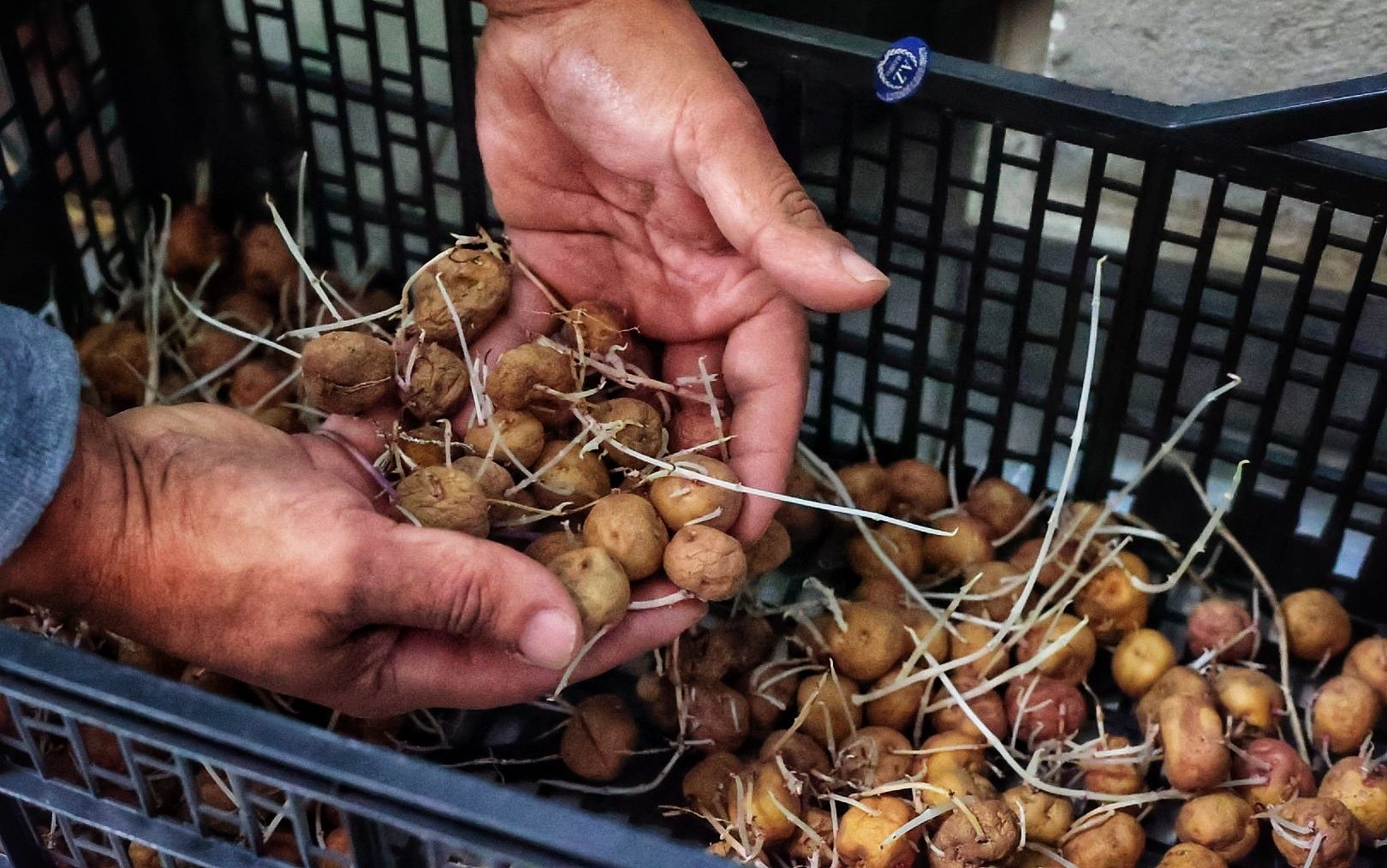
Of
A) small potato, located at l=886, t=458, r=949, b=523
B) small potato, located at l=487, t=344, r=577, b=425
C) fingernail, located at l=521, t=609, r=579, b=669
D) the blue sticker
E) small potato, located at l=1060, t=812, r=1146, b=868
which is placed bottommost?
small potato, located at l=1060, t=812, r=1146, b=868

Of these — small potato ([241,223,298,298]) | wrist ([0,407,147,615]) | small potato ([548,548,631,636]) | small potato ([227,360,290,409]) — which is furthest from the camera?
small potato ([241,223,298,298])

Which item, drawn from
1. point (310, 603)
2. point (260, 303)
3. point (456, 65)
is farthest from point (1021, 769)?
Answer: point (260, 303)

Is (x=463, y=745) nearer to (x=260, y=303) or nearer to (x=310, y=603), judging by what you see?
(x=310, y=603)

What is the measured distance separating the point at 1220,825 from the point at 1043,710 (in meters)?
0.18

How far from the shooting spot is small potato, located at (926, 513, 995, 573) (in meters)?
1.50

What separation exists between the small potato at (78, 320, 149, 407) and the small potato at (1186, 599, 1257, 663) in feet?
3.58

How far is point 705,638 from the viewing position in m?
1.37

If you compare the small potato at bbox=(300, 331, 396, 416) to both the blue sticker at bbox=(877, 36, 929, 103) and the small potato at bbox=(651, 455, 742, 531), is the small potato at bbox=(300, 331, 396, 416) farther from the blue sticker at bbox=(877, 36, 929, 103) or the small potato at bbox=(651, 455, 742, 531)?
the blue sticker at bbox=(877, 36, 929, 103)

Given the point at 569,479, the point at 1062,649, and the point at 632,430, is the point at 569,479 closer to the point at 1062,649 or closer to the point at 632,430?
the point at 632,430

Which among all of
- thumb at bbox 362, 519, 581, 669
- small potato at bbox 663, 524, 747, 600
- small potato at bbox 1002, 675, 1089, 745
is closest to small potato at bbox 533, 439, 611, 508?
small potato at bbox 663, 524, 747, 600

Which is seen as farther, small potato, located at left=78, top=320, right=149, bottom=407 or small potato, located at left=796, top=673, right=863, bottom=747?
small potato, located at left=78, top=320, right=149, bottom=407

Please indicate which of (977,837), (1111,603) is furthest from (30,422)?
(1111,603)

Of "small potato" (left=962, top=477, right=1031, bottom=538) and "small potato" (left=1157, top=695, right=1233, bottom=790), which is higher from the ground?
"small potato" (left=962, top=477, right=1031, bottom=538)

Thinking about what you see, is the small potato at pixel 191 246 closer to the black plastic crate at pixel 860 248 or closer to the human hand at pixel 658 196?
the black plastic crate at pixel 860 248
